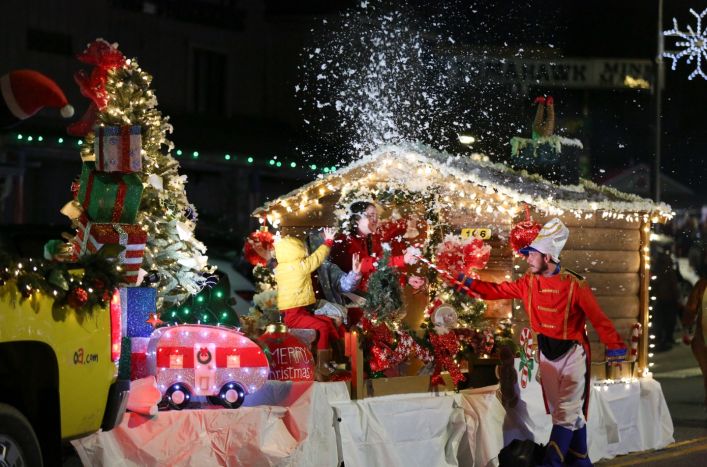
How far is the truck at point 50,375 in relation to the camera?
666cm

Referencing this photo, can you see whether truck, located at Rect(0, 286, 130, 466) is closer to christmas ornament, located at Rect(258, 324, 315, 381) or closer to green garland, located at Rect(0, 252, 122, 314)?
green garland, located at Rect(0, 252, 122, 314)

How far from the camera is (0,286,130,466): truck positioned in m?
6.66

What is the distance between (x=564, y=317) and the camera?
9.93 m

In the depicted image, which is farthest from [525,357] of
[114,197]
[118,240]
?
[114,197]

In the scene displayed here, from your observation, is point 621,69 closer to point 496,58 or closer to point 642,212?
point 496,58

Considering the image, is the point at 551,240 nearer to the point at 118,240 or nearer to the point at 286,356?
the point at 286,356

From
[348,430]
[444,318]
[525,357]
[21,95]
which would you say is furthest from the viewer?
[444,318]

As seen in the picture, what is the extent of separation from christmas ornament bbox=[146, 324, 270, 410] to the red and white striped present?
62 centimetres

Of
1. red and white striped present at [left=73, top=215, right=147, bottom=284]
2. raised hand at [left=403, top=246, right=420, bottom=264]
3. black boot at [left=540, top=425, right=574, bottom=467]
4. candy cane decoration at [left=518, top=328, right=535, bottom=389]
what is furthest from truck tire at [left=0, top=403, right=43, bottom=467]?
raised hand at [left=403, top=246, right=420, bottom=264]

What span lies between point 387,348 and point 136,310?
221 centimetres

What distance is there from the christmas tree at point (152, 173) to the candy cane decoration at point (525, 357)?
10.1ft

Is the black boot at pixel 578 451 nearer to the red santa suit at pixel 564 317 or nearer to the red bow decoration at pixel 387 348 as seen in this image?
the red santa suit at pixel 564 317

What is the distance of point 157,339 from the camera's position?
8594 millimetres

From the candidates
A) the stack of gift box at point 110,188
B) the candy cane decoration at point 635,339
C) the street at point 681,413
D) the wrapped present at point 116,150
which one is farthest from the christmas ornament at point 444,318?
the wrapped present at point 116,150
